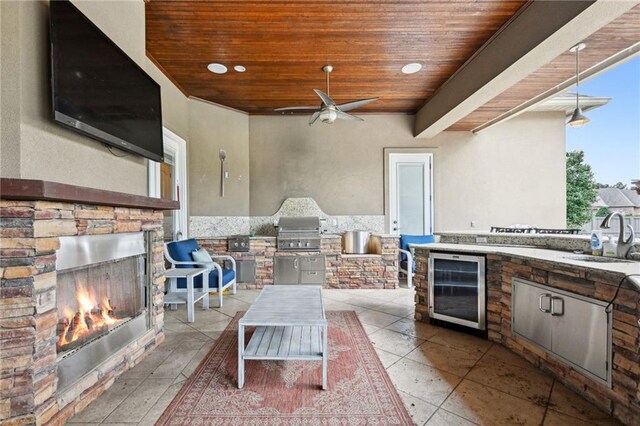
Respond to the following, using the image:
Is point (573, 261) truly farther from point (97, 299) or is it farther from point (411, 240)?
point (97, 299)

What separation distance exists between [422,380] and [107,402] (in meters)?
2.04

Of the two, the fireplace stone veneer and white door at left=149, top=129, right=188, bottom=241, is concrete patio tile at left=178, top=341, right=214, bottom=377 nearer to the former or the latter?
the fireplace stone veneer

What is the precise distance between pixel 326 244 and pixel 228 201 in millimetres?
1907

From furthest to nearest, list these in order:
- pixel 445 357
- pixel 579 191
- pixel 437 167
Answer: pixel 579 191
pixel 437 167
pixel 445 357

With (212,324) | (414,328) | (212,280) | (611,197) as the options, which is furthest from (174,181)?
(611,197)

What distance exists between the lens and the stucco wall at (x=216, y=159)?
14.8 feet

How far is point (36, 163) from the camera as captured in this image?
1.47 meters

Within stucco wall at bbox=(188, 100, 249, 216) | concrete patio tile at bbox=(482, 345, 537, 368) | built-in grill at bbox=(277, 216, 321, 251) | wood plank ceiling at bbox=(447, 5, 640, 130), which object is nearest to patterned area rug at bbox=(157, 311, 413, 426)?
concrete patio tile at bbox=(482, 345, 537, 368)

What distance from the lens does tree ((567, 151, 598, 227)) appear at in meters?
8.24

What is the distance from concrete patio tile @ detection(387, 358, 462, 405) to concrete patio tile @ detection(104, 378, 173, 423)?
1.56 m

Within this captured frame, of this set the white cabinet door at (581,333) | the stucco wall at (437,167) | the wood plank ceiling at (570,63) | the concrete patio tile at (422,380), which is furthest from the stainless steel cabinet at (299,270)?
the wood plank ceiling at (570,63)

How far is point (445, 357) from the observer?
2211 mm

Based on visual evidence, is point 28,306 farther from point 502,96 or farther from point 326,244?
point 502,96

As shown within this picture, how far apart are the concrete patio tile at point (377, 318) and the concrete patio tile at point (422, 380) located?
0.80 meters
